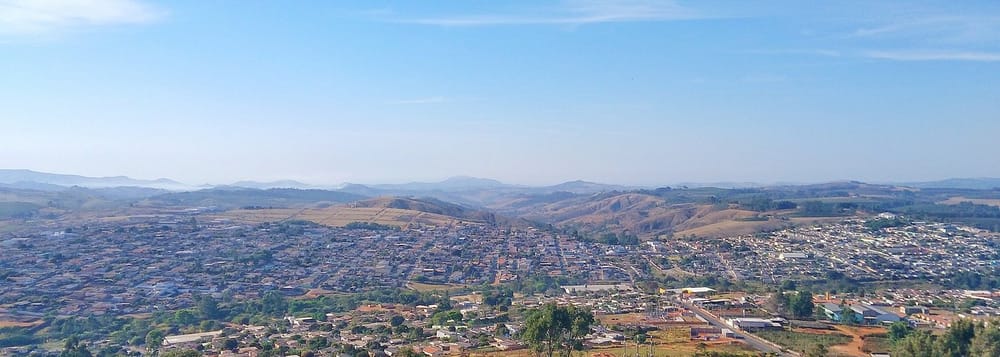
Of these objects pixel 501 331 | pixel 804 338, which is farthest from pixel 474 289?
pixel 804 338

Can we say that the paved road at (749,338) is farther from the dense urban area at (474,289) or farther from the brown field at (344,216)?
the brown field at (344,216)

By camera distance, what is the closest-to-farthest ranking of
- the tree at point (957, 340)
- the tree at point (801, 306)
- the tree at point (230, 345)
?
the tree at point (957, 340) < the tree at point (230, 345) < the tree at point (801, 306)

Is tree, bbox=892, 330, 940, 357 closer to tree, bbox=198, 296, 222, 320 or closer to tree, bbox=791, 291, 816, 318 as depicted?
tree, bbox=791, 291, 816, 318

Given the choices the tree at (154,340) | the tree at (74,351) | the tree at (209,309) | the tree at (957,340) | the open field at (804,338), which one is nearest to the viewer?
the tree at (957,340)

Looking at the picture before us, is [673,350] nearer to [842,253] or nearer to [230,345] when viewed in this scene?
[230,345]

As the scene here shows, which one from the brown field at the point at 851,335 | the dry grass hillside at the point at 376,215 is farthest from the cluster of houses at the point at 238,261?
Answer: the brown field at the point at 851,335

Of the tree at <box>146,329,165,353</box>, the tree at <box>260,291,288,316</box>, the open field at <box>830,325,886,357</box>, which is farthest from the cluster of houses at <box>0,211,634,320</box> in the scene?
the open field at <box>830,325,886,357</box>
